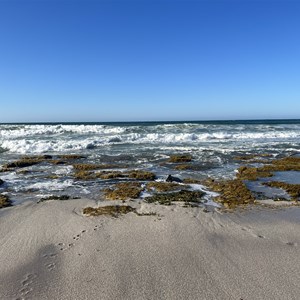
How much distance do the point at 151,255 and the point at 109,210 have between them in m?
2.78

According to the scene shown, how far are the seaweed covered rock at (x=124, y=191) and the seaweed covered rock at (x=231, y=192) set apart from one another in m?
2.60

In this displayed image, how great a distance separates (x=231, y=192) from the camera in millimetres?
9562

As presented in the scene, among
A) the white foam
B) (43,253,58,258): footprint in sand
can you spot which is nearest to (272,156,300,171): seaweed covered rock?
the white foam

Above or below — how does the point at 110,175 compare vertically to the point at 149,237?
below

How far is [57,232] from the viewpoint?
6.24 meters

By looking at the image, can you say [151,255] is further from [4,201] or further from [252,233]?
[4,201]

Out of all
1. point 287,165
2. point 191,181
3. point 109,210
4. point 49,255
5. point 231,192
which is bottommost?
point 287,165

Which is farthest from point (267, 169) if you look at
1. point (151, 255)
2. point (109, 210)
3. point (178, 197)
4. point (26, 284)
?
point (26, 284)

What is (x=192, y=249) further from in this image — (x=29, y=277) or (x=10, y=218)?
(x=10, y=218)

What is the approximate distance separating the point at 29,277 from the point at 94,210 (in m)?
3.23

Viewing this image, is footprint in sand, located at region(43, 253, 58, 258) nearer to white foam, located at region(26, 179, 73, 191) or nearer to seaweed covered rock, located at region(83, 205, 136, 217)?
seaweed covered rock, located at region(83, 205, 136, 217)

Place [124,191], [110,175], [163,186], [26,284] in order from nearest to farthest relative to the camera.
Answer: [26,284] < [124,191] < [163,186] < [110,175]

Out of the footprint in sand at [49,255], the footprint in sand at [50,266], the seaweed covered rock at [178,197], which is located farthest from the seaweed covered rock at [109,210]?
the footprint in sand at [50,266]

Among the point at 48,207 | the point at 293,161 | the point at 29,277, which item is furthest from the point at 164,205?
the point at 293,161
